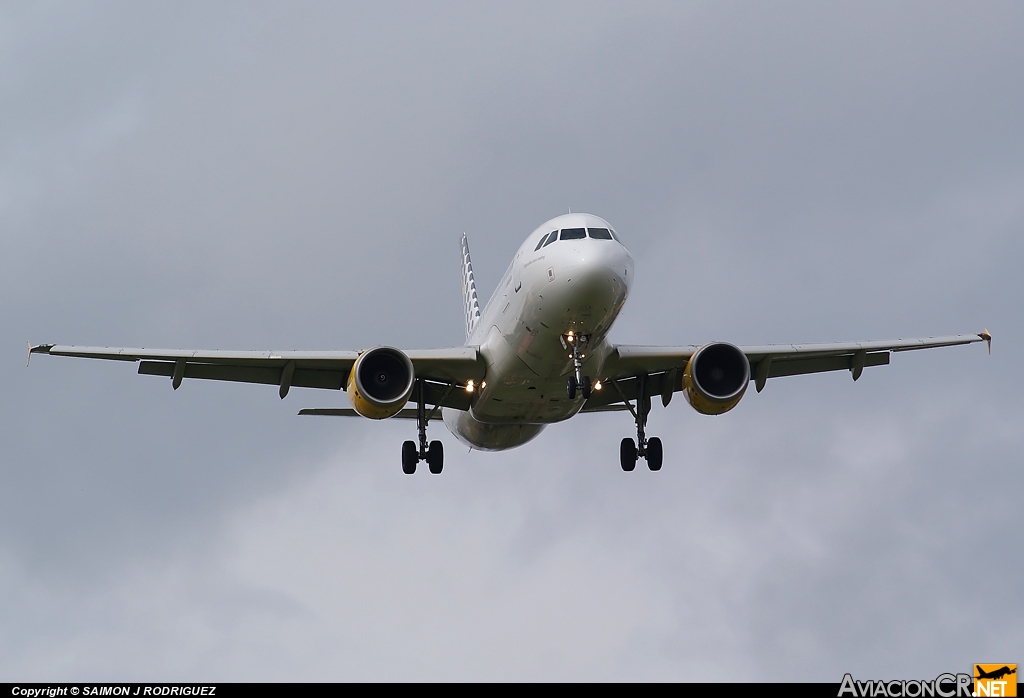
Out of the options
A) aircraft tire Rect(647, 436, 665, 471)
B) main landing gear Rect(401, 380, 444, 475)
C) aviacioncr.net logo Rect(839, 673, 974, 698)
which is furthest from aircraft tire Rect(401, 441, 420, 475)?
aviacioncr.net logo Rect(839, 673, 974, 698)

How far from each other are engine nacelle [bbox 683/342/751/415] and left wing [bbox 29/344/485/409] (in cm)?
537

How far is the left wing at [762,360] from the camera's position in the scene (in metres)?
32.1

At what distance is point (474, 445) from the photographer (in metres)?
36.2

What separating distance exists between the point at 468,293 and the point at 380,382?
19.2 metres

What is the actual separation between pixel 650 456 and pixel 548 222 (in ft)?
28.3

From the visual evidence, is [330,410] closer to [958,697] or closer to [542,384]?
[542,384]

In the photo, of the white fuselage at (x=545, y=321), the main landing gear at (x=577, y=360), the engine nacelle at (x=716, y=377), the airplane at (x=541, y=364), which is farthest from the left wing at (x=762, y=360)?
the main landing gear at (x=577, y=360)

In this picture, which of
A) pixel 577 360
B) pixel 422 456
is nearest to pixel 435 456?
pixel 422 456

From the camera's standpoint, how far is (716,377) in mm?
31375

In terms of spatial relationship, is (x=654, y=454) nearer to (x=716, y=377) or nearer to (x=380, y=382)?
(x=716, y=377)

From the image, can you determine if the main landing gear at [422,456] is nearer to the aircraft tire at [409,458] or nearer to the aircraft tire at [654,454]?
the aircraft tire at [409,458]

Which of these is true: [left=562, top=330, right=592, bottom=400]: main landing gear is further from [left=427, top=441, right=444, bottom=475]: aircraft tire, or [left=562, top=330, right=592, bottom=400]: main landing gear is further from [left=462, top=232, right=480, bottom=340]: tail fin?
[left=462, top=232, right=480, bottom=340]: tail fin

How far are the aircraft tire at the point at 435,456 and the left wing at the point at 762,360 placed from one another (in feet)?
14.5

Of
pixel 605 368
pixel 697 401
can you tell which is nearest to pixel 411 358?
pixel 605 368
